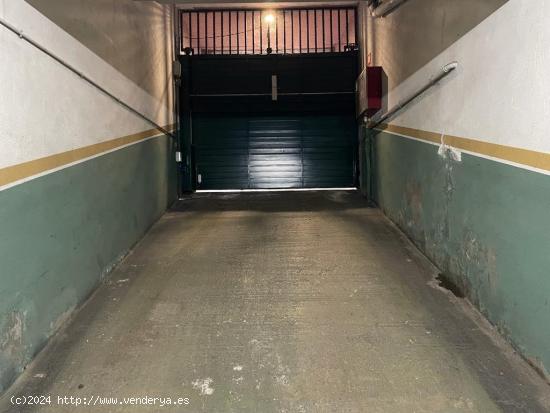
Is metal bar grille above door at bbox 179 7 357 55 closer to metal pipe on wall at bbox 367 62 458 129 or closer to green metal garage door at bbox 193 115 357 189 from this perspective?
green metal garage door at bbox 193 115 357 189

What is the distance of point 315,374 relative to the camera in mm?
2701

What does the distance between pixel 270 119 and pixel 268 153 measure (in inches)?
24.3

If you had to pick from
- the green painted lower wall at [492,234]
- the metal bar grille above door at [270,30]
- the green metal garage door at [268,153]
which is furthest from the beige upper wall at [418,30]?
the green metal garage door at [268,153]

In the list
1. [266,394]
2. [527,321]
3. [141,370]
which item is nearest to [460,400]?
[527,321]

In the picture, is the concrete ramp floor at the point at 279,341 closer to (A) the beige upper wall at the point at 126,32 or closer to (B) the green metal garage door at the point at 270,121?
(A) the beige upper wall at the point at 126,32

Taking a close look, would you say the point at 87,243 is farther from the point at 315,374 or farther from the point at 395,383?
the point at 395,383

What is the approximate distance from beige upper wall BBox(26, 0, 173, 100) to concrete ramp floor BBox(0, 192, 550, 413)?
1894mm

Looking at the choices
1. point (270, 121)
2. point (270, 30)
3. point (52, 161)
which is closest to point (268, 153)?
point (270, 121)

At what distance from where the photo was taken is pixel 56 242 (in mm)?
3119

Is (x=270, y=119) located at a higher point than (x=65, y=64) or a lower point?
higher

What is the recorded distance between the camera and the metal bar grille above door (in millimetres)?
8797

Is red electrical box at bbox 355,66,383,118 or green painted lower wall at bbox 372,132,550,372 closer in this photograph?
green painted lower wall at bbox 372,132,550,372

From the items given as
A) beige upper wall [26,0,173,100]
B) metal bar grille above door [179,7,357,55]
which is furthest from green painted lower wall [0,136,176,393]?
metal bar grille above door [179,7,357,55]

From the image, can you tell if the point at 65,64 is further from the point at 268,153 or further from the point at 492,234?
the point at 268,153
